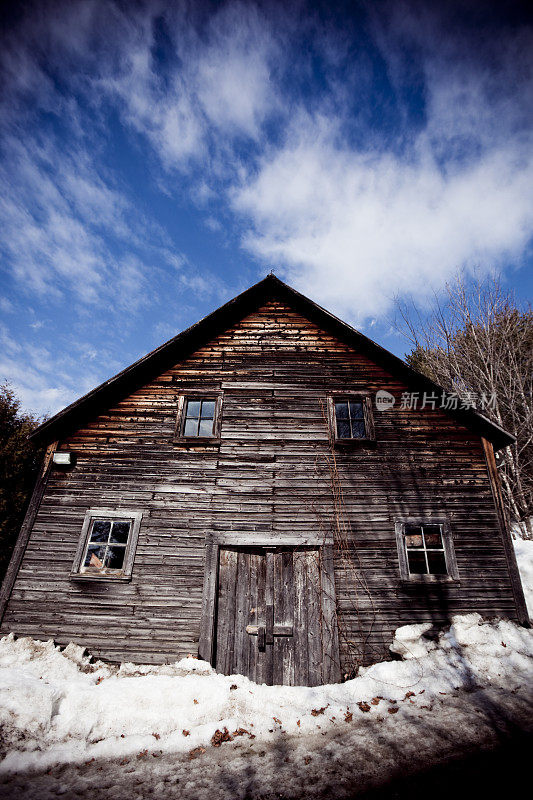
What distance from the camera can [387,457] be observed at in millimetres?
8039

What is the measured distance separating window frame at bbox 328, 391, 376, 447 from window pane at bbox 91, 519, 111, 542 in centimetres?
507

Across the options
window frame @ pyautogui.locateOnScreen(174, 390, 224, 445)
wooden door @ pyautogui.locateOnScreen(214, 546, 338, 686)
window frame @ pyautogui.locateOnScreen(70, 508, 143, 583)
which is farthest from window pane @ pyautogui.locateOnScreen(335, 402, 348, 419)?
window frame @ pyautogui.locateOnScreen(70, 508, 143, 583)

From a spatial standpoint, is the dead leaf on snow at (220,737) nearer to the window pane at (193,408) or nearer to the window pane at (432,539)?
the window pane at (432,539)

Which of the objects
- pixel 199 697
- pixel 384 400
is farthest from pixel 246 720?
pixel 384 400

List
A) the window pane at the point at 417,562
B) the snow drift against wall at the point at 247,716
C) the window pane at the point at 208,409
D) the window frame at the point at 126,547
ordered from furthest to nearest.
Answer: the window pane at the point at 208,409, the window pane at the point at 417,562, the window frame at the point at 126,547, the snow drift against wall at the point at 247,716

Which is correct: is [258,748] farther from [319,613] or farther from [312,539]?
[312,539]

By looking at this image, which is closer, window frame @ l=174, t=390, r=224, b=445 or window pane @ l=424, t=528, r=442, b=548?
window pane @ l=424, t=528, r=442, b=548

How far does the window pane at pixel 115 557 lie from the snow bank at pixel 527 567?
842 cm

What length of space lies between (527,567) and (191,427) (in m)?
8.83

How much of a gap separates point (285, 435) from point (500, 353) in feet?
49.5

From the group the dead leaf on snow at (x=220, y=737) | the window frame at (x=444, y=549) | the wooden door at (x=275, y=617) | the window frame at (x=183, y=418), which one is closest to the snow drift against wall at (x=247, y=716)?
the dead leaf on snow at (x=220, y=737)

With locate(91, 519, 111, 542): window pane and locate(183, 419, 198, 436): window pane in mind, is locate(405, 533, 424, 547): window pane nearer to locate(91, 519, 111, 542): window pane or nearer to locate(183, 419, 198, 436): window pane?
locate(183, 419, 198, 436): window pane

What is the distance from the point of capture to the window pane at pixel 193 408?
335 inches

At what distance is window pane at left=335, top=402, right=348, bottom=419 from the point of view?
8555mm
